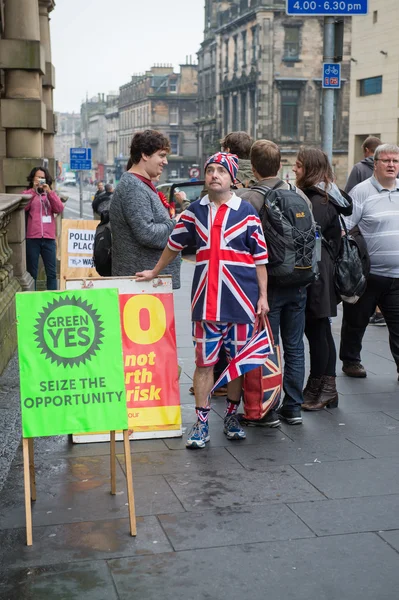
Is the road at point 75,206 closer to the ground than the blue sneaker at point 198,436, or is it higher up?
closer to the ground

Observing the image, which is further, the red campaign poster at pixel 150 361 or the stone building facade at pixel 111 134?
the stone building facade at pixel 111 134

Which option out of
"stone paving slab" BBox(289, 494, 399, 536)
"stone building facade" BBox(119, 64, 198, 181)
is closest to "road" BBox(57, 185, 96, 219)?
"stone building facade" BBox(119, 64, 198, 181)

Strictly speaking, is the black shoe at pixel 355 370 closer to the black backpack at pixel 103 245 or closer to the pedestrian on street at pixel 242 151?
the pedestrian on street at pixel 242 151

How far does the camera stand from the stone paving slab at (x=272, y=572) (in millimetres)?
4133

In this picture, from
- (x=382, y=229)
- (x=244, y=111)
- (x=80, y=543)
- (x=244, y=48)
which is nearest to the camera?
(x=80, y=543)

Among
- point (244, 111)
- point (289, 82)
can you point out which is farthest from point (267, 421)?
point (244, 111)

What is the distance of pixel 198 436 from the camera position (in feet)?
21.1

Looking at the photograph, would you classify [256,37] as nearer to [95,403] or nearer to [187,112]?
[187,112]

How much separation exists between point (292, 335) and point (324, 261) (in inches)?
28.7

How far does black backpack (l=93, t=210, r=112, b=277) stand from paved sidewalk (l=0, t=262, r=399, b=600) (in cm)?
133

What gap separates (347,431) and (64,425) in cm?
264

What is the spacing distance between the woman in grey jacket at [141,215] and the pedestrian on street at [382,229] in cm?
223

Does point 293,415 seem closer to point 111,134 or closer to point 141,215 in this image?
point 141,215

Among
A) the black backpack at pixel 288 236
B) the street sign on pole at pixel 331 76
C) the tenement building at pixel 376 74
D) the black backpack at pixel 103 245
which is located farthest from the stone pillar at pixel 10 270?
the tenement building at pixel 376 74
